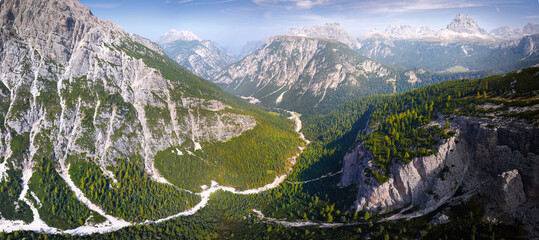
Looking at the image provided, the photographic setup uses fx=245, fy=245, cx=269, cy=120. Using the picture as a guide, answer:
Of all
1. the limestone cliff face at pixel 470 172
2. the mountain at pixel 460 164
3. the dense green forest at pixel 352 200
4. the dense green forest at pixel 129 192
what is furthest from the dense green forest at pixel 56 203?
the limestone cliff face at pixel 470 172

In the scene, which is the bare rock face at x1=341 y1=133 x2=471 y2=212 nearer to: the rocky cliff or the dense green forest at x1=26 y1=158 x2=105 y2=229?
the rocky cliff

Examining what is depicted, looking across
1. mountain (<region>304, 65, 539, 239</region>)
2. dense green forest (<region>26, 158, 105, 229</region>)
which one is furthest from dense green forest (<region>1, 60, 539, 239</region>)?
dense green forest (<region>26, 158, 105, 229</region>)

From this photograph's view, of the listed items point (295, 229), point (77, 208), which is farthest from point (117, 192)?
point (295, 229)

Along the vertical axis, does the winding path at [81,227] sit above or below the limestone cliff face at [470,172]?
below

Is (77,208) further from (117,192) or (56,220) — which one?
(117,192)

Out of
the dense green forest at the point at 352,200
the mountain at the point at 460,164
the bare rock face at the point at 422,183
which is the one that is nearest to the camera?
the mountain at the point at 460,164

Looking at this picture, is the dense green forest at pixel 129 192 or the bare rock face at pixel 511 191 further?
the dense green forest at pixel 129 192

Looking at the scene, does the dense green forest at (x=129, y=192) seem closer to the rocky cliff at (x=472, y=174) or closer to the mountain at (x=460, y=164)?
the mountain at (x=460, y=164)

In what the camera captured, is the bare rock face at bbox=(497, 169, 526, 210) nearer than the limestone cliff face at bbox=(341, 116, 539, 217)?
Yes

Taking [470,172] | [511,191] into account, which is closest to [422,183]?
[470,172]
